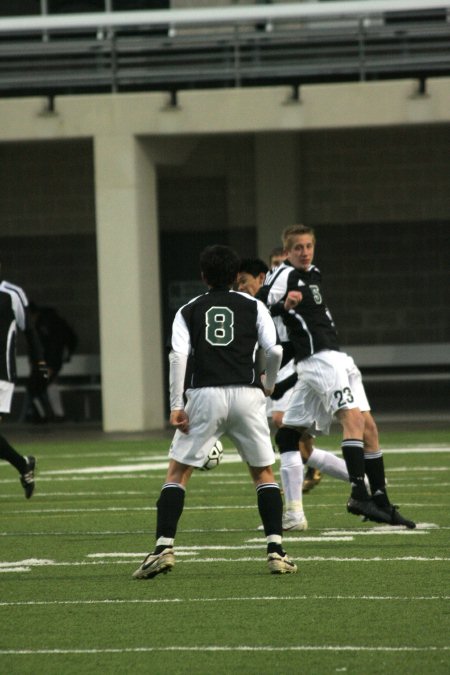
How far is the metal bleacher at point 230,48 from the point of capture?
19734mm

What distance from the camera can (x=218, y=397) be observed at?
7668mm

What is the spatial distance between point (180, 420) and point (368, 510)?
1985 millimetres

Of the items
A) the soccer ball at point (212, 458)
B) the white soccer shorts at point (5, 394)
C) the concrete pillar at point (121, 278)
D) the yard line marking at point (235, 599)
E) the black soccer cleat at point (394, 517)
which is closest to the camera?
the yard line marking at point (235, 599)

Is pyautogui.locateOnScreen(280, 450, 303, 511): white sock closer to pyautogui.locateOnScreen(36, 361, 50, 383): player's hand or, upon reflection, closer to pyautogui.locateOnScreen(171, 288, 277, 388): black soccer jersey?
pyautogui.locateOnScreen(171, 288, 277, 388): black soccer jersey

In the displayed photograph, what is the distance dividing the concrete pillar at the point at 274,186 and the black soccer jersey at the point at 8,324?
10969 millimetres

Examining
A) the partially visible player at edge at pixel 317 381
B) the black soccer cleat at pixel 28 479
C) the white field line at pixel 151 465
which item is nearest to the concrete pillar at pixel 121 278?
the white field line at pixel 151 465

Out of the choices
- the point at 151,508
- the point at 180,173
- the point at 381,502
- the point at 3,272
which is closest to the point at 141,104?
the point at 180,173

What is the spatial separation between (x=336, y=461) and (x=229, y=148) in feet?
Result: 44.5

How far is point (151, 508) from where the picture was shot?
11.3 m

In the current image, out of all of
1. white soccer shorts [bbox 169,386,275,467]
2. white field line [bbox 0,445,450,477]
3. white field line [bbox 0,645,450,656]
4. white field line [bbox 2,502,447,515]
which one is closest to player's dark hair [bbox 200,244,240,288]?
white soccer shorts [bbox 169,386,275,467]

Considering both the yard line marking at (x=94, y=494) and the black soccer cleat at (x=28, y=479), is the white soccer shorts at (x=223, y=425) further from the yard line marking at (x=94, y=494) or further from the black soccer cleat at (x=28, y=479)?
the yard line marking at (x=94, y=494)

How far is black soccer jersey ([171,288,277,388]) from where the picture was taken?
304 inches

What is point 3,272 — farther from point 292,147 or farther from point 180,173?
point 292,147

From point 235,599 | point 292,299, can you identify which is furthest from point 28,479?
point 235,599
